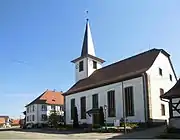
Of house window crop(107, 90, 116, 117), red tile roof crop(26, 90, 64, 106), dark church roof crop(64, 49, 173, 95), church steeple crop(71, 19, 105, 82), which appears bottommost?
house window crop(107, 90, 116, 117)

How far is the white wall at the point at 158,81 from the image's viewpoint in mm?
34281

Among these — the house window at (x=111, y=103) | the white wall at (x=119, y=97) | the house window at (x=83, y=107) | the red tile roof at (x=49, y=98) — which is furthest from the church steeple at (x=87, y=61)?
the red tile roof at (x=49, y=98)

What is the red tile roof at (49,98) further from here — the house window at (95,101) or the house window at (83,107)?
the house window at (95,101)

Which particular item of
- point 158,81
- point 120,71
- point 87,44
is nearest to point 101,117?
point 120,71

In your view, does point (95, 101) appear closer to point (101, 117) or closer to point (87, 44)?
point (101, 117)

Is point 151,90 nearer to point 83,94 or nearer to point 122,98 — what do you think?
point 122,98

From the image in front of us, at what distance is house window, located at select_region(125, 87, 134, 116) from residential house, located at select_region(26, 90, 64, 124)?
112 ft

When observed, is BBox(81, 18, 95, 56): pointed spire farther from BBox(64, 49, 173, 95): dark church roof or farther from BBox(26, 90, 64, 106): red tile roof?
BBox(26, 90, 64, 106): red tile roof

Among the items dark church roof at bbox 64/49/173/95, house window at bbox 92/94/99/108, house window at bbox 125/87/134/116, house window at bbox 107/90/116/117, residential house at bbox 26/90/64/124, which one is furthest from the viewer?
residential house at bbox 26/90/64/124

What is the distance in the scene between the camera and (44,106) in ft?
227

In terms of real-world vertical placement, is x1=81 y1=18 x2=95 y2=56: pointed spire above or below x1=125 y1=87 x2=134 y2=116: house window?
above

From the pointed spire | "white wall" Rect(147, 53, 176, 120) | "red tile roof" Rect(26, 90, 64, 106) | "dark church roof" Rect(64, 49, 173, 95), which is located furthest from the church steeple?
"red tile roof" Rect(26, 90, 64, 106)

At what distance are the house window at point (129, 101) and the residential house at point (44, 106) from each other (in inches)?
1340

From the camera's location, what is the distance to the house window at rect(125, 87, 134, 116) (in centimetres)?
3553
